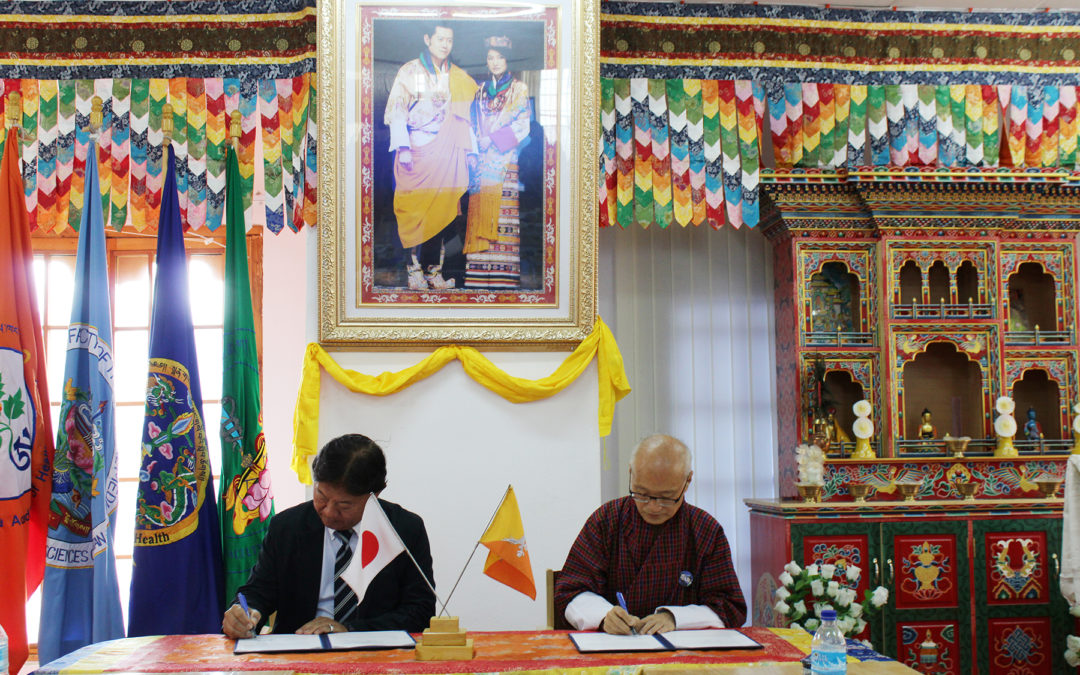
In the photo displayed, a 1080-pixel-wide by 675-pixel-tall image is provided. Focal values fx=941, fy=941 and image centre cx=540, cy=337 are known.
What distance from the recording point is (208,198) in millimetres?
4680

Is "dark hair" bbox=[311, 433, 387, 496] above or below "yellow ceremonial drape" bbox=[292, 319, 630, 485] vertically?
below

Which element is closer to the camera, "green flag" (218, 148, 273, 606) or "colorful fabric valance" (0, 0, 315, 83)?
"green flag" (218, 148, 273, 606)

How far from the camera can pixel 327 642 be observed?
2.50m

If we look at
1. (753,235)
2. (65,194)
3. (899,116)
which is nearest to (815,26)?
(899,116)

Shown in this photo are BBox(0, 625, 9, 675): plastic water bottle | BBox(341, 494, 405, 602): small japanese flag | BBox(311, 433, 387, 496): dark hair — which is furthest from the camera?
BBox(311, 433, 387, 496): dark hair

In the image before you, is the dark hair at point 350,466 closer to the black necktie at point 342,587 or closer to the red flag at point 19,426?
the black necktie at point 342,587

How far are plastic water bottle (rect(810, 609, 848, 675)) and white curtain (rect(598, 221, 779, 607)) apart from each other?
2834 mm

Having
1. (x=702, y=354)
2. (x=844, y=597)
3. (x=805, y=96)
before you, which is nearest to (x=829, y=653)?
(x=844, y=597)

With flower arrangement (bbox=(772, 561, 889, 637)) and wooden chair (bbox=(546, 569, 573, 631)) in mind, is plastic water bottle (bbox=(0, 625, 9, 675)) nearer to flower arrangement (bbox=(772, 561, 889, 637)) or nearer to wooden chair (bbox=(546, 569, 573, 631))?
wooden chair (bbox=(546, 569, 573, 631))

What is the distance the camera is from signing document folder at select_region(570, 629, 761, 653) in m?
2.45

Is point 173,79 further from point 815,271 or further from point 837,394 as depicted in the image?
point 837,394

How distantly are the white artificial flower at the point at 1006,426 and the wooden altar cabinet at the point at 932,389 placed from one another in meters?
0.07

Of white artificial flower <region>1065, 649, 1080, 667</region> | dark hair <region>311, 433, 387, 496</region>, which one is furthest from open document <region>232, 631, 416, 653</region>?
white artificial flower <region>1065, 649, 1080, 667</region>

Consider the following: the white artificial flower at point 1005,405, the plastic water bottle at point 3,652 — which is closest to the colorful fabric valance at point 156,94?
the plastic water bottle at point 3,652
